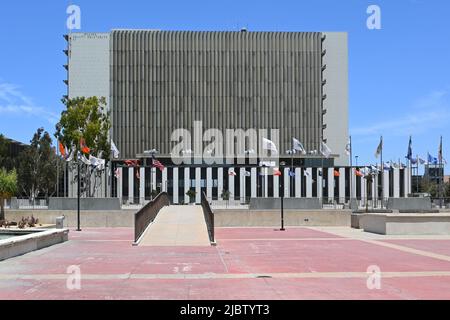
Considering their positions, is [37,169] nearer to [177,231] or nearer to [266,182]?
[266,182]

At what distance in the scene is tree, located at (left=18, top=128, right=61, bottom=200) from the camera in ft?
301

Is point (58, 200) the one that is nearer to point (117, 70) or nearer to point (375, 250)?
point (375, 250)

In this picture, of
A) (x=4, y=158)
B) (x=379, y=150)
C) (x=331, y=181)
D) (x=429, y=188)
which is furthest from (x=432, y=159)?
(x=4, y=158)

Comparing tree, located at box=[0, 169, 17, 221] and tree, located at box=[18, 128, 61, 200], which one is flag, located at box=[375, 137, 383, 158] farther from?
tree, located at box=[18, 128, 61, 200]

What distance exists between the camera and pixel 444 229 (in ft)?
110

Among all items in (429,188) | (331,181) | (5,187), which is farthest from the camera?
(429,188)

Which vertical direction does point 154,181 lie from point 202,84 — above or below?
below

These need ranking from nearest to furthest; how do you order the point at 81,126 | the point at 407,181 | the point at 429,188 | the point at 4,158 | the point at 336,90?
the point at 81,126 → the point at 4,158 → the point at 407,181 → the point at 336,90 → the point at 429,188

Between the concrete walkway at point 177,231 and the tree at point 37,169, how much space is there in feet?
175

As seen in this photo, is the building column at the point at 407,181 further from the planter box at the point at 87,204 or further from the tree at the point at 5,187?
the tree at the point at 5,187

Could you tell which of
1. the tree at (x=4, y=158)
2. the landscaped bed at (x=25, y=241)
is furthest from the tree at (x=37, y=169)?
the landscaped bed at (x=25, y=241)

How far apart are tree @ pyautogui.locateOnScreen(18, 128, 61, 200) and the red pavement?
67.4 metres

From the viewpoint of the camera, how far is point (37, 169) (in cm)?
9194

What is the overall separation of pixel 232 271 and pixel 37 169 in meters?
79.6
